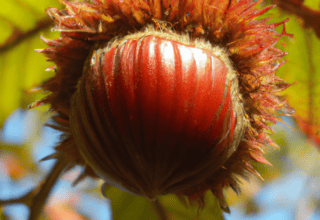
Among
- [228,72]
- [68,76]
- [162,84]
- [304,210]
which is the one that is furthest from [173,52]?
[304,210]

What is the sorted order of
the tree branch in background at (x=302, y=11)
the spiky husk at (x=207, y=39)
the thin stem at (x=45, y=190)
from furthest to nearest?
the tree branch in background at (x=302, y=11)
the thin stem at (x=45, y=190)
the spiky husk at (x=207, y=39)

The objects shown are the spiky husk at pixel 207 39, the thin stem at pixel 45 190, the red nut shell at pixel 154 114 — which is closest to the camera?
the red nut shell at pixel 154 114

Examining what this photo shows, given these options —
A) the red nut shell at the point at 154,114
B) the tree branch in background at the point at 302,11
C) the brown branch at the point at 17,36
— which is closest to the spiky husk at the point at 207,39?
the red nut shell at the point at 154,114

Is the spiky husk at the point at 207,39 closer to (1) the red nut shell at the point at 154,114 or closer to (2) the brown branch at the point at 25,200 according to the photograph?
(1) the red nut shell at the point at 154,114

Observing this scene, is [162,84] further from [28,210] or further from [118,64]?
[28,210]

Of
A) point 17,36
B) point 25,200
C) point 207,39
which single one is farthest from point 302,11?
point 25,200

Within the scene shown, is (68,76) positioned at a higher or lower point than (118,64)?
lower
